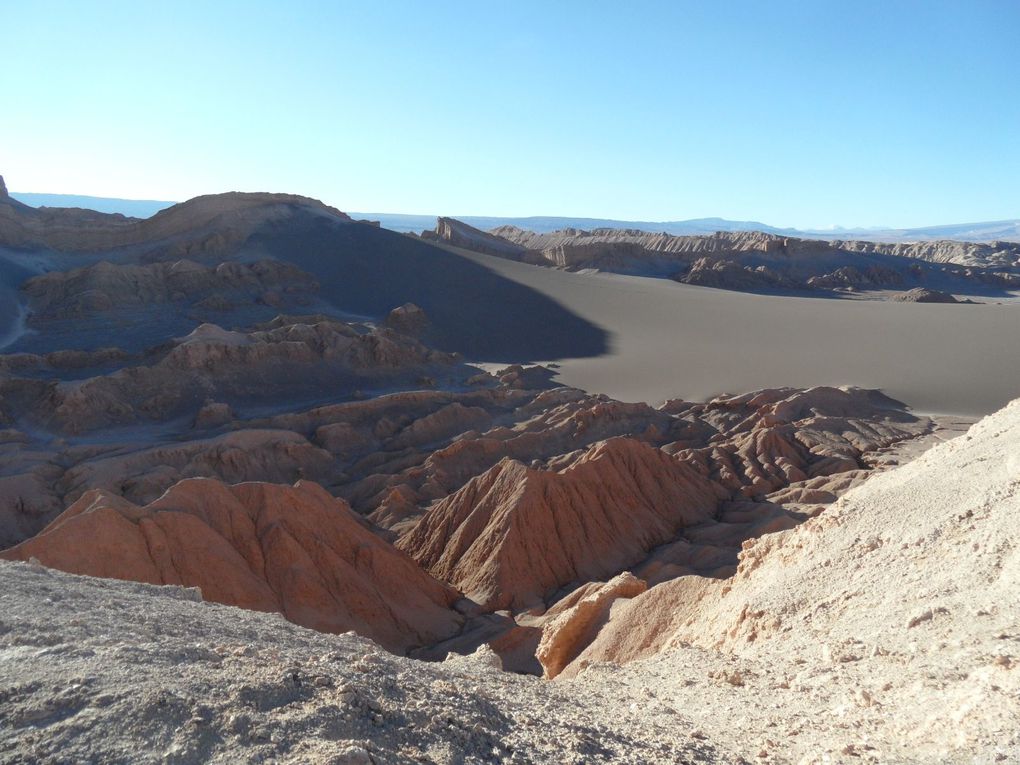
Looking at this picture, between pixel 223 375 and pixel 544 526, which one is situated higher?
pixel 223 375

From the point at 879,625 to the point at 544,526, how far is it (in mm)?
11042

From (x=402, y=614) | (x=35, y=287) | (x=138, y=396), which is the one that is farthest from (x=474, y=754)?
(x=35, y=287)

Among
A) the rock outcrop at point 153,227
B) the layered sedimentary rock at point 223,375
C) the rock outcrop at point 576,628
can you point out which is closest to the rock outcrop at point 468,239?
the rock outcrop at point 153,227

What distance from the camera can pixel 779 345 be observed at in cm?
3875

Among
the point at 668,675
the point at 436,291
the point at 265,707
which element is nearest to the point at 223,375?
the point at 436,291

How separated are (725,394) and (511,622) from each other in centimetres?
1891

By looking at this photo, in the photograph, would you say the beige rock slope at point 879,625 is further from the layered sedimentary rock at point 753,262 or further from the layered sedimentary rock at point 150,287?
the layered sedimentary rock at point 753,262

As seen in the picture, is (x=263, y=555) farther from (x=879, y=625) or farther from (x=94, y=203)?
(x=94, y=203)

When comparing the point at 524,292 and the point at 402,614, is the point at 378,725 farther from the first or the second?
the point at 524,292

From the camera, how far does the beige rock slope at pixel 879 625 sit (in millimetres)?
4102

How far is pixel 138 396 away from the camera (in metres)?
26.4

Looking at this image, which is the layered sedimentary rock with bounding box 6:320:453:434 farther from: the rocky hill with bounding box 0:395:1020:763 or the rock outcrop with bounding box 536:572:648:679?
the rock outcrop with bounding box 536:572:648:679

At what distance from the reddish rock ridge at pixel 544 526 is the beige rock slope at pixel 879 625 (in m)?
6.90

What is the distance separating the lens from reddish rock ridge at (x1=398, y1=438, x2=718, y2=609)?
15195 mm
